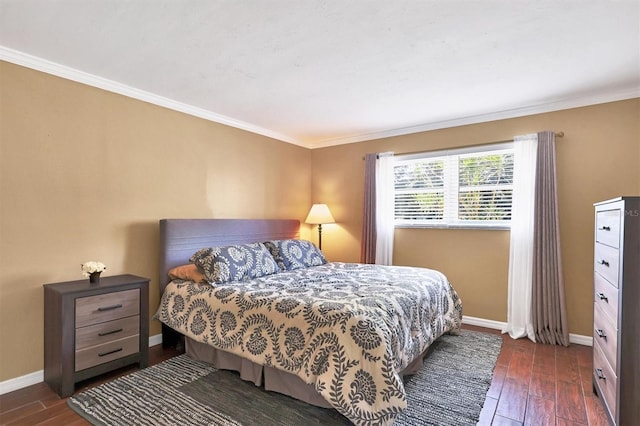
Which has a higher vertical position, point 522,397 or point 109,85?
point 109,85

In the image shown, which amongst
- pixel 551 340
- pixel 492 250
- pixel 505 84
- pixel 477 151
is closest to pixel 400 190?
pixel 477 151

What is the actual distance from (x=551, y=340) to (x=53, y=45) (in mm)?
4874

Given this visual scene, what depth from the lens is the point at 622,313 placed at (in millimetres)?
1748

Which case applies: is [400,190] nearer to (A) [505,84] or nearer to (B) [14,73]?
(A) [505,84]

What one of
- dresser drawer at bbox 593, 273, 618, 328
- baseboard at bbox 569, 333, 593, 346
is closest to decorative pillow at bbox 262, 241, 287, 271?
dresser drawer at bbox 593, 273, 618, 328

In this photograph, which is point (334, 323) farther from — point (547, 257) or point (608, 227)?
point (547, 257)

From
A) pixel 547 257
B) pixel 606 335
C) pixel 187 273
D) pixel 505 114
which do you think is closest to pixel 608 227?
pixel 606 335

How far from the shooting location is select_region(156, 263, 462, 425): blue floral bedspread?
1.77 meters

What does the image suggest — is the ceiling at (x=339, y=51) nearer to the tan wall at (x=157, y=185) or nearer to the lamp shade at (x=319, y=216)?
the tan wall at (x=157, y=185)

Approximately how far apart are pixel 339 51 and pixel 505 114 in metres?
2.28

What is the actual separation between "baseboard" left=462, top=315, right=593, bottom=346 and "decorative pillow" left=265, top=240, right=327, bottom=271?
72.8 inches

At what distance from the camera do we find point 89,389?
2.32 m

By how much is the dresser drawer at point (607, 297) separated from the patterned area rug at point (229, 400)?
94cm

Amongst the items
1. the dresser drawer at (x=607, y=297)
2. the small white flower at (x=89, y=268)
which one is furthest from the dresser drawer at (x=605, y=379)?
the small white flower at (x=89, y=268)
